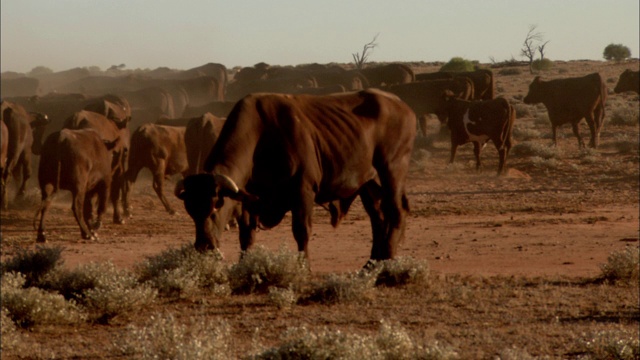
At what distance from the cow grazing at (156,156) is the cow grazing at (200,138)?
34 centimetres

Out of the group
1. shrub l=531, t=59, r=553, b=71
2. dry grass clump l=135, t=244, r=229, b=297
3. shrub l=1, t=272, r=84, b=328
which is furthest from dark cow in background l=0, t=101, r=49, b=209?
shrub l=531, t=59, r=553, b=71

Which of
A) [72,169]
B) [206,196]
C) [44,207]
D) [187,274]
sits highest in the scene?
[206,196]

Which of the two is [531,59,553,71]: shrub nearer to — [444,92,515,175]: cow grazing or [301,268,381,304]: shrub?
[444,92,515,175]: cow grazing

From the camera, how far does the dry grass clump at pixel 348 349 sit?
6.50 m

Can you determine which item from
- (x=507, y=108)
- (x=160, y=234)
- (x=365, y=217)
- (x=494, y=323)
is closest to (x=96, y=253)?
(x=160, y=234)

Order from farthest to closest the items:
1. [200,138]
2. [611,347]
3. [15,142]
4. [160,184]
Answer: [15,142] → [160,184] → [200,138] → [611,347]

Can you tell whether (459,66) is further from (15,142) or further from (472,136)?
(15,142)

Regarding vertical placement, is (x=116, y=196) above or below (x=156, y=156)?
below

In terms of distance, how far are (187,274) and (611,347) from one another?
4.36 m

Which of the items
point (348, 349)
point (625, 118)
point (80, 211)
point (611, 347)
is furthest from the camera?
point (625, 118)

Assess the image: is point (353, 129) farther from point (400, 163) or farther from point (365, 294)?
point (365, 294)

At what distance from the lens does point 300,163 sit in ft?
33.5

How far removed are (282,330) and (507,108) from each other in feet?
58.0

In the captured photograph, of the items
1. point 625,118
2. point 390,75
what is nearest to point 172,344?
point 625,118
